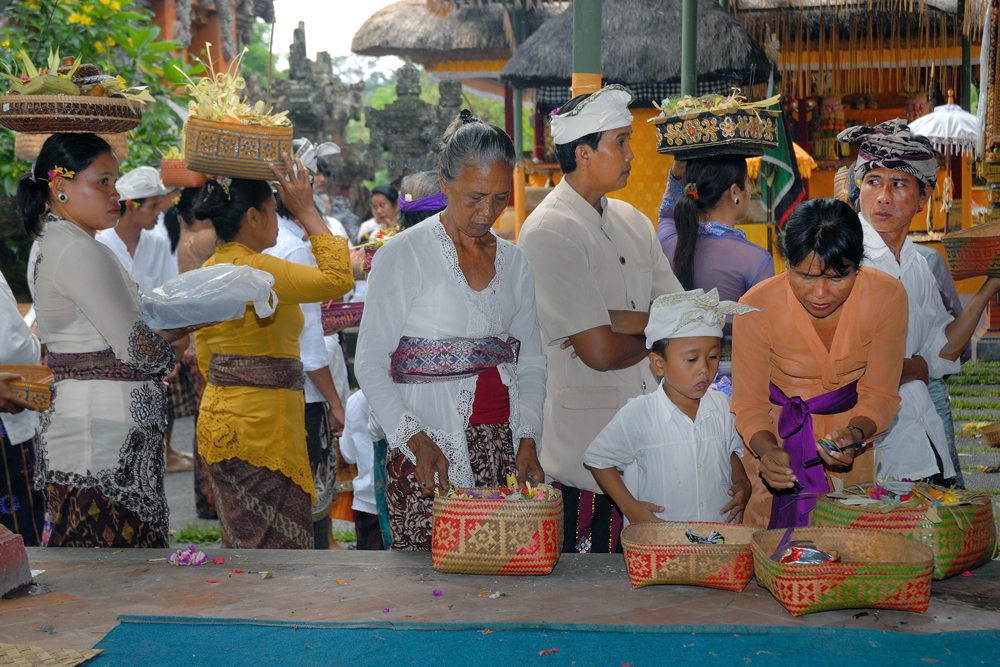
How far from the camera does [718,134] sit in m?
3.54

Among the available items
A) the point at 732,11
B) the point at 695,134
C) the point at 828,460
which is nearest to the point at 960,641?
the point at 828,460

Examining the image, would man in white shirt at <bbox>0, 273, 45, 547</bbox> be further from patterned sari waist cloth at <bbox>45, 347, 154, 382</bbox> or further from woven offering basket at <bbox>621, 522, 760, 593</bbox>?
woven offering basket at <bbox>621, 522, 760, 593</bbox>

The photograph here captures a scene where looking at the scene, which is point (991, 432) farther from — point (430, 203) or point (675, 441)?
point (430, 203)

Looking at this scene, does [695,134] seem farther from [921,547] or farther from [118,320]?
[118,320]

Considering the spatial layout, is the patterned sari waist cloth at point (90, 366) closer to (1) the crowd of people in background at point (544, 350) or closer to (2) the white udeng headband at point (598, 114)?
(1) the crowd of people in background at point (544, 350)

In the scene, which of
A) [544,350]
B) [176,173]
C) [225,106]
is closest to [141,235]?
[176,173]

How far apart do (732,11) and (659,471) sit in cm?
715

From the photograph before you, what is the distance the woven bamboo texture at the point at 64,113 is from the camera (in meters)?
3.03

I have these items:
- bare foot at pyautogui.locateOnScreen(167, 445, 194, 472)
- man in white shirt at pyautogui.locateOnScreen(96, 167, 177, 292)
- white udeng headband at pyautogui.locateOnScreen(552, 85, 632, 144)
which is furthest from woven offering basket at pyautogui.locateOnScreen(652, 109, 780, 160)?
bare foot at pyautogui.locateOnScreen(167, 445, 194, 472)

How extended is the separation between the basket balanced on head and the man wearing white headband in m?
0.92

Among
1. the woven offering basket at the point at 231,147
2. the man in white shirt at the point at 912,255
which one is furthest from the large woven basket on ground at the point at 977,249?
the woven offering basket at the point at 231,147

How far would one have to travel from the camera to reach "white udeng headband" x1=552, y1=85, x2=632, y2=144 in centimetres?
303

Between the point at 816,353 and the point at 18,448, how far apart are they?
3.06 m

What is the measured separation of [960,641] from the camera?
7.09 ft
